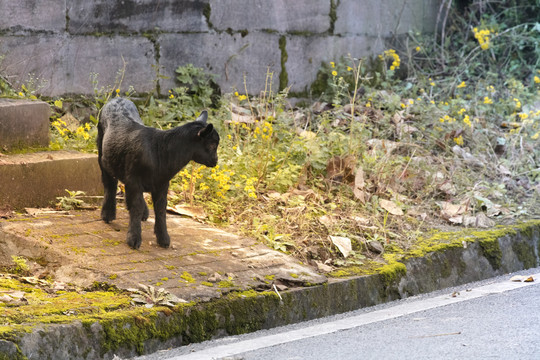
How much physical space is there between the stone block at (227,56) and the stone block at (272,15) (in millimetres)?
108

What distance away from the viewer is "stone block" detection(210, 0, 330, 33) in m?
8.03

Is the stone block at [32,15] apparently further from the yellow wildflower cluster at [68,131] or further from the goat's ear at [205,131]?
the goat's ear at [205,131]

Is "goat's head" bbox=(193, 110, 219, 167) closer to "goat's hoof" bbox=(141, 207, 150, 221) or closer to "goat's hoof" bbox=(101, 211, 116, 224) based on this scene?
"goat's hoof" bbox=(141, 207, 150, 221)

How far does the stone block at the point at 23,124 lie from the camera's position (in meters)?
5.64

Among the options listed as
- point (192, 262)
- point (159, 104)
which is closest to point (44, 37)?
point (159, 104)

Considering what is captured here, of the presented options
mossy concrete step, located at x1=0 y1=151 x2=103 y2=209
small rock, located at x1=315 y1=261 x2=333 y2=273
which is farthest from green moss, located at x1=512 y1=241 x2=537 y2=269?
mossy concrete step, located at x1=0 y1=151 x2=103 y2=209

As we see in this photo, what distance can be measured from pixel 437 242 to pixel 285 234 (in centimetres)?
114

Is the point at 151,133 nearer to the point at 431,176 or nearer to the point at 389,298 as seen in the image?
the point at 389,298

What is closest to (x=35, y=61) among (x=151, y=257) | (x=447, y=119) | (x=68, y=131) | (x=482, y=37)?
(x=68, y=131)

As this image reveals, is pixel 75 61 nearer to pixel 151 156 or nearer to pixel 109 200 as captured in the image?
pixel 109 200

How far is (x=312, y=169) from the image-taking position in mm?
6828

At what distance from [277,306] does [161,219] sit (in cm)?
93

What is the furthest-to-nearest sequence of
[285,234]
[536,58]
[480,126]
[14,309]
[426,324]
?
[536,58] < [480,126] < [285,234] < [426,324] < [14,309]

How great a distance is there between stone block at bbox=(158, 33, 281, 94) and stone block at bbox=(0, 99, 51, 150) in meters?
2.00
